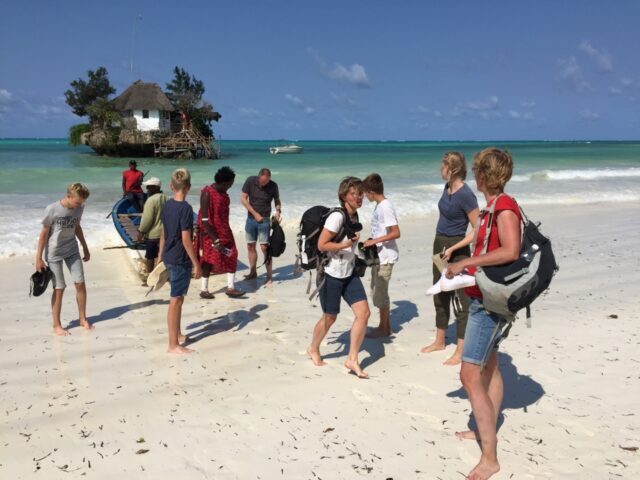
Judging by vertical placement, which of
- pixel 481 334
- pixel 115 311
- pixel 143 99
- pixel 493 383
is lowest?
pixel 115 311

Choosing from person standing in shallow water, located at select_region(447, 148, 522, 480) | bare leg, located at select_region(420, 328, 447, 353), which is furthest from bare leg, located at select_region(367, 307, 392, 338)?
person standing in shallow water, located at select_region(447, 148, 522, 480)

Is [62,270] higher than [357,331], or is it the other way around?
[62,270]

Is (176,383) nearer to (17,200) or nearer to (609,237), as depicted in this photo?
(609,237)

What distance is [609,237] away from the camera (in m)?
9.97

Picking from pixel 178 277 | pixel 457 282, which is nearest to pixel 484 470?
pixel 457 282

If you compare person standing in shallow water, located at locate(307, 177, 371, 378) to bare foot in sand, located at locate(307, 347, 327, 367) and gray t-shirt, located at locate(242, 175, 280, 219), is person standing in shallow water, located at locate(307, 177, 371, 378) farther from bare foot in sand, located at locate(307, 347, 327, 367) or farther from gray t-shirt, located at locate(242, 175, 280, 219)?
gray t-shirt, located at locate(242, 175, 280, 219)

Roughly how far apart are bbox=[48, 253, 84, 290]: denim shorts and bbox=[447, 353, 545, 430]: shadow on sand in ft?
11.6

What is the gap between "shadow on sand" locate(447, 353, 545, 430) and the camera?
3.68 metres

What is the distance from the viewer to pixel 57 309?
507 centimetres

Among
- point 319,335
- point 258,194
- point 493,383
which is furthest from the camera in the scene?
point 258,194

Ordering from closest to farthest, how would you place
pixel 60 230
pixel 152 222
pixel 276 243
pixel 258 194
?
pixel 60 230 → pixel 152 222 → pixel 276 243 → pixel 258 194

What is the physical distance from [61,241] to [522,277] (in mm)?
4143

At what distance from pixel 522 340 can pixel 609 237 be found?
20.6ft

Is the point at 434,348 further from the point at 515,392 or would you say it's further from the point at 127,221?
the point at 127,221
